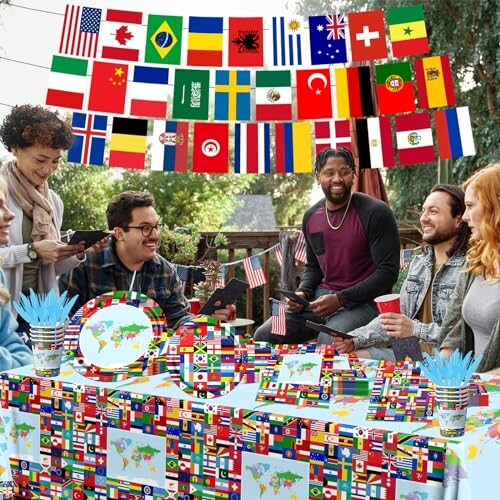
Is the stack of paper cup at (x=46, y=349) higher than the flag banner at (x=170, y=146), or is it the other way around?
the flag banner at (x=170, y=146)

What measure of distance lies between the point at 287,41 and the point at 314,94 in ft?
1.23

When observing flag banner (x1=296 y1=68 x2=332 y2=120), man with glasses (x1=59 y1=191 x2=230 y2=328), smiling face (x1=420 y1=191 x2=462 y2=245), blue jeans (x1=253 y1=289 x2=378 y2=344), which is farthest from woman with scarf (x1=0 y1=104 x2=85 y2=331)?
flag banner (x1=296 y1=68 x2=332 y2=120)

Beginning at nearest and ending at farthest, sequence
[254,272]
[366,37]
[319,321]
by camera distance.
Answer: [319,321] → [254,272] → [366,37]

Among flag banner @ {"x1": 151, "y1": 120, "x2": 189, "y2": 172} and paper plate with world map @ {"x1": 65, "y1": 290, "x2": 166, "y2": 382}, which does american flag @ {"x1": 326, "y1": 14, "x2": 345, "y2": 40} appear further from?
paper plate with world map @ {"x1": 65, "y1": 290, "x2": 166, "y2": 382}

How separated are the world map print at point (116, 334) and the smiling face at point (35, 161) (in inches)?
41.9

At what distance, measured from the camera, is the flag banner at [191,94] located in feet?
14.6

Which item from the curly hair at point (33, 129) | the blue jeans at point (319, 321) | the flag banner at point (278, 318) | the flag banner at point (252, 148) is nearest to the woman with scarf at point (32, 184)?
the curly hair at point (33, 129)

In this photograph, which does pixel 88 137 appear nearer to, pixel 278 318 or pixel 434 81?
pixel 278 318

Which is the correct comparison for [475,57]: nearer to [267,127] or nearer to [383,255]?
[267,127]

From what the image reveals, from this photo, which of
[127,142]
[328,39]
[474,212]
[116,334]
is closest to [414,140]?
[328,39]

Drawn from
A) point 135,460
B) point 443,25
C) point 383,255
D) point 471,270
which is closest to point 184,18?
point 383,255

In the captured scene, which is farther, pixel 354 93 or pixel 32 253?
pixel 354 93

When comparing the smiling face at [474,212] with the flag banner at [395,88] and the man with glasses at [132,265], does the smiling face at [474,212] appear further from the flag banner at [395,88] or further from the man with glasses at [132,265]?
the flag banner at [395,88]

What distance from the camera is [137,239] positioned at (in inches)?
103
